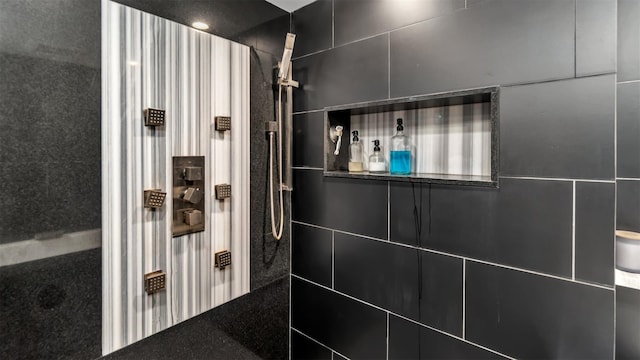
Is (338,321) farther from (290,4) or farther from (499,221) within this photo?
(290,4)

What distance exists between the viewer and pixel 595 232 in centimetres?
93

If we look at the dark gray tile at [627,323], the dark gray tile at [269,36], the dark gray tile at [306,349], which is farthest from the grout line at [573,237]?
the dark gray tile at [269,36]

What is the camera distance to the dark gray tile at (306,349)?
5.54 feet

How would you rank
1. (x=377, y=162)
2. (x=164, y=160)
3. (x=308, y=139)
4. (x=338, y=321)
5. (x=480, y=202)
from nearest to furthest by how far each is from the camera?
(x=480, y=202) → (x=164, y=160) → (x=377, y=162) → (x=338, y=321) → (x=308, y=139)

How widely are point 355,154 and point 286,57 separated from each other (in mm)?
596

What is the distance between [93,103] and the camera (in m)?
1.09

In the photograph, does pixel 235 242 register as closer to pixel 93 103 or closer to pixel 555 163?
pixel 93 103

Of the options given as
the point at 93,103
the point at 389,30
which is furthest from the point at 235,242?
the point at 389,30

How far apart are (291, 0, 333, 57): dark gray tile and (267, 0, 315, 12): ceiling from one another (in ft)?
0.07

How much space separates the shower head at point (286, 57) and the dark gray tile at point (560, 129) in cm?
97

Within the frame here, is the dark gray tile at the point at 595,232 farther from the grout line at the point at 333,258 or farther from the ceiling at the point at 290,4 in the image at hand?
the ceiling at the point at 290,4

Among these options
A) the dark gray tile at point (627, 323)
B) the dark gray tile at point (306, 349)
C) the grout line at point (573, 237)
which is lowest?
the dark gray tile at point (306, 349)

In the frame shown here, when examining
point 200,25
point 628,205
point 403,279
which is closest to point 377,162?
point 403,279

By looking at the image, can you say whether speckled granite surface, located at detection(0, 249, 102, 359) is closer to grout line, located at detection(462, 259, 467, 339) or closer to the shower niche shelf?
the shower niche shelf
